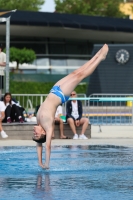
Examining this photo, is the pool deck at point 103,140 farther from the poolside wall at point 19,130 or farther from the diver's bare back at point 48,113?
the diver's bare back at point 48,113

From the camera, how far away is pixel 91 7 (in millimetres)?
81000

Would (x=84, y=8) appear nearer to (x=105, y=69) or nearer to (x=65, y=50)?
(x=65, y=50)

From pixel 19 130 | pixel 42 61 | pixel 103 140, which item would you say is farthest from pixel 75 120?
pixel 42 61

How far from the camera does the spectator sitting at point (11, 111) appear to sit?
689 inches

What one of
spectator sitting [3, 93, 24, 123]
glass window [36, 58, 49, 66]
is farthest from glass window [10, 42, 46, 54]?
spectator sitting [3, 93, 24, 123]

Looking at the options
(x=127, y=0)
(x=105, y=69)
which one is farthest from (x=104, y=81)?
(x=127, y=0)

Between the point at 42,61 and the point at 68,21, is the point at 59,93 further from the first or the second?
the point at 68,21

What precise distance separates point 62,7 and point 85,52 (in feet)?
87.6

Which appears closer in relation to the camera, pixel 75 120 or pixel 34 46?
pixel 75 120

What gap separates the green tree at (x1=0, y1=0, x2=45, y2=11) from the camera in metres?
73.7

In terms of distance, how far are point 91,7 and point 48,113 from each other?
71015mm

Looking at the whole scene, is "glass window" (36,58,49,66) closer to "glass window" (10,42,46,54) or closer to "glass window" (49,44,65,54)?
"glass window" (10,42,46,54)

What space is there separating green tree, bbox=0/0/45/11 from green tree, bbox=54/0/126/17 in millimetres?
2320

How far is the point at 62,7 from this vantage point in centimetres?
7925
